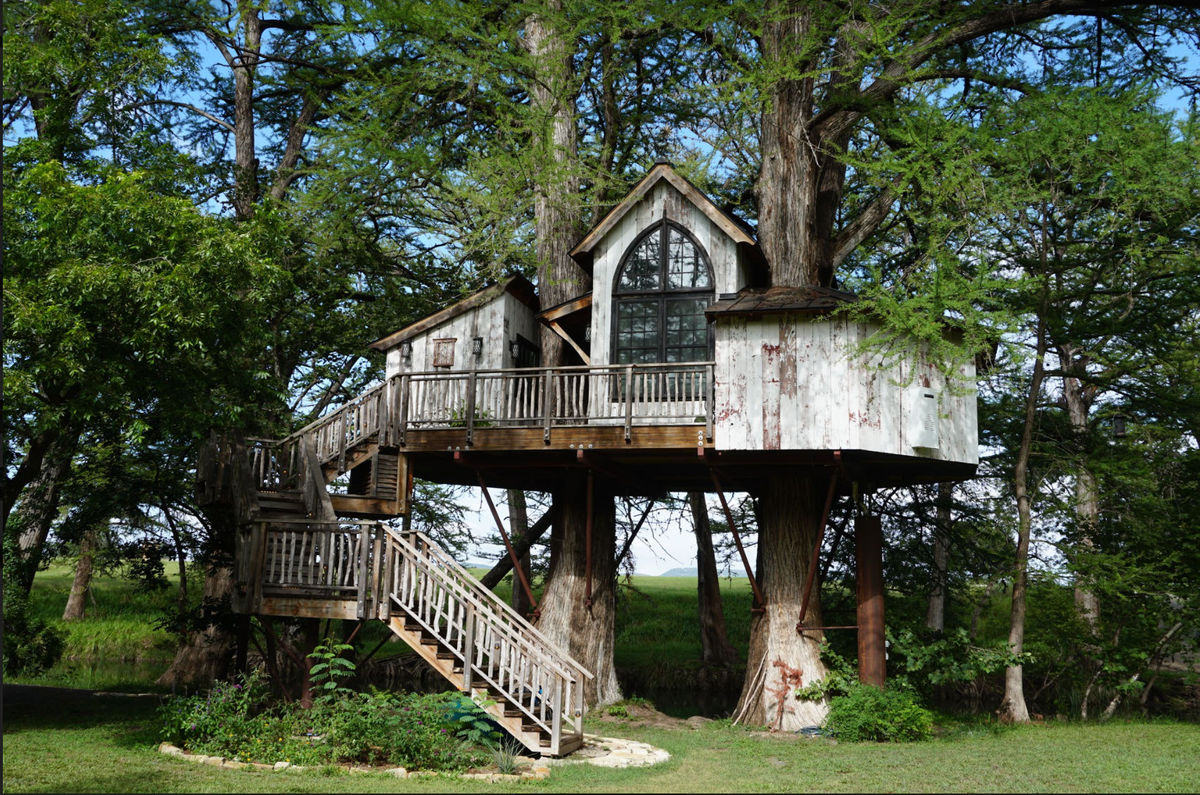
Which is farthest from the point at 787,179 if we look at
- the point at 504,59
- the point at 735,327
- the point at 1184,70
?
the point at 1184,70

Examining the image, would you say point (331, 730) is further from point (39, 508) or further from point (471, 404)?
point (39, 508)

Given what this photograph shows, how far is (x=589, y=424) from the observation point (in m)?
18.0

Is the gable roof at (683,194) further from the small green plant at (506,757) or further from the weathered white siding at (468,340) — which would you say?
the small green plant at (506,757)

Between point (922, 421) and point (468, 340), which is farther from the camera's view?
point (468, 340)

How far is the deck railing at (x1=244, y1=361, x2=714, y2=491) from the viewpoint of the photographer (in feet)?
58.6

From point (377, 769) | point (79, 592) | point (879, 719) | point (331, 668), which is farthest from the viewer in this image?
point (79, 592)

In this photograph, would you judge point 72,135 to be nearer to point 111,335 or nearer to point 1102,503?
point 111,335

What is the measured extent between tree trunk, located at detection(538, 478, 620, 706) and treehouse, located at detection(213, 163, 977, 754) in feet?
2.75

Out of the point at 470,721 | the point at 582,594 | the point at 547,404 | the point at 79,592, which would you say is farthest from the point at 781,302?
the point at 79,592

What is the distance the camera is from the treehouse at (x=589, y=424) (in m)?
14.8

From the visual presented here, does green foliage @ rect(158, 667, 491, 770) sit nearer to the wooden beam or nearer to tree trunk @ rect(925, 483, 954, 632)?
the wooden beam

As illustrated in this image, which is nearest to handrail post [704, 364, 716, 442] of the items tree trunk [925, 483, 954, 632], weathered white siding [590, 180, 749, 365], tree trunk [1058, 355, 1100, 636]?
weathered white siding [590, 180, 749, 365]

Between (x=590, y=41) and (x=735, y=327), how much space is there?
10.1 m

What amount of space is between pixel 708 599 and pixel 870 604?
11571mm
